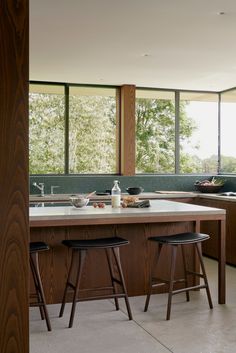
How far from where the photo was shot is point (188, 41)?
4.70 meters

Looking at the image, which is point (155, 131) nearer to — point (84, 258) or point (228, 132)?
point (228, 132)

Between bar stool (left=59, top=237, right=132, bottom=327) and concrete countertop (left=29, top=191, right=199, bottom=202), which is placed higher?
concrete countertop (left=29, top=191, right=199, bottom=202)

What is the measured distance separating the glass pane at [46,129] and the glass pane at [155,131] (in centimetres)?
120

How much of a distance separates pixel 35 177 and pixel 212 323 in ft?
12.4

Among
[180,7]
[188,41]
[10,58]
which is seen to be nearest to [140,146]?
[188,41]

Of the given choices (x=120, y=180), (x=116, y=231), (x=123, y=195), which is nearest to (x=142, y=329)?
(x=116, y=231)

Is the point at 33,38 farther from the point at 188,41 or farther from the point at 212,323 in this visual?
the point at 212,323

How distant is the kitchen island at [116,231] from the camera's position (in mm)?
4004

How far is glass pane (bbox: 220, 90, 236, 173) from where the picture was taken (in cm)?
739

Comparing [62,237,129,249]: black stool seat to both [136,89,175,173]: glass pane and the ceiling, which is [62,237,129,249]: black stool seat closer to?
the ceiling

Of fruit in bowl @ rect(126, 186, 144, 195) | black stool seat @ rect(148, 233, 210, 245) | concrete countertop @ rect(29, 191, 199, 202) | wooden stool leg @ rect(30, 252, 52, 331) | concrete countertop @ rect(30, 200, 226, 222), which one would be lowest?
wooden stool leg @ rect(30, 252, 52, 331)

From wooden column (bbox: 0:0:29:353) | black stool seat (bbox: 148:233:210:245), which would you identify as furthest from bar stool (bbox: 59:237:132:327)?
wooden column (bbox: 0:0:29:353)

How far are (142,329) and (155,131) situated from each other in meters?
4.30

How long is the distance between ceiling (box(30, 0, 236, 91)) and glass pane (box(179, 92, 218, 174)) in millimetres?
657
